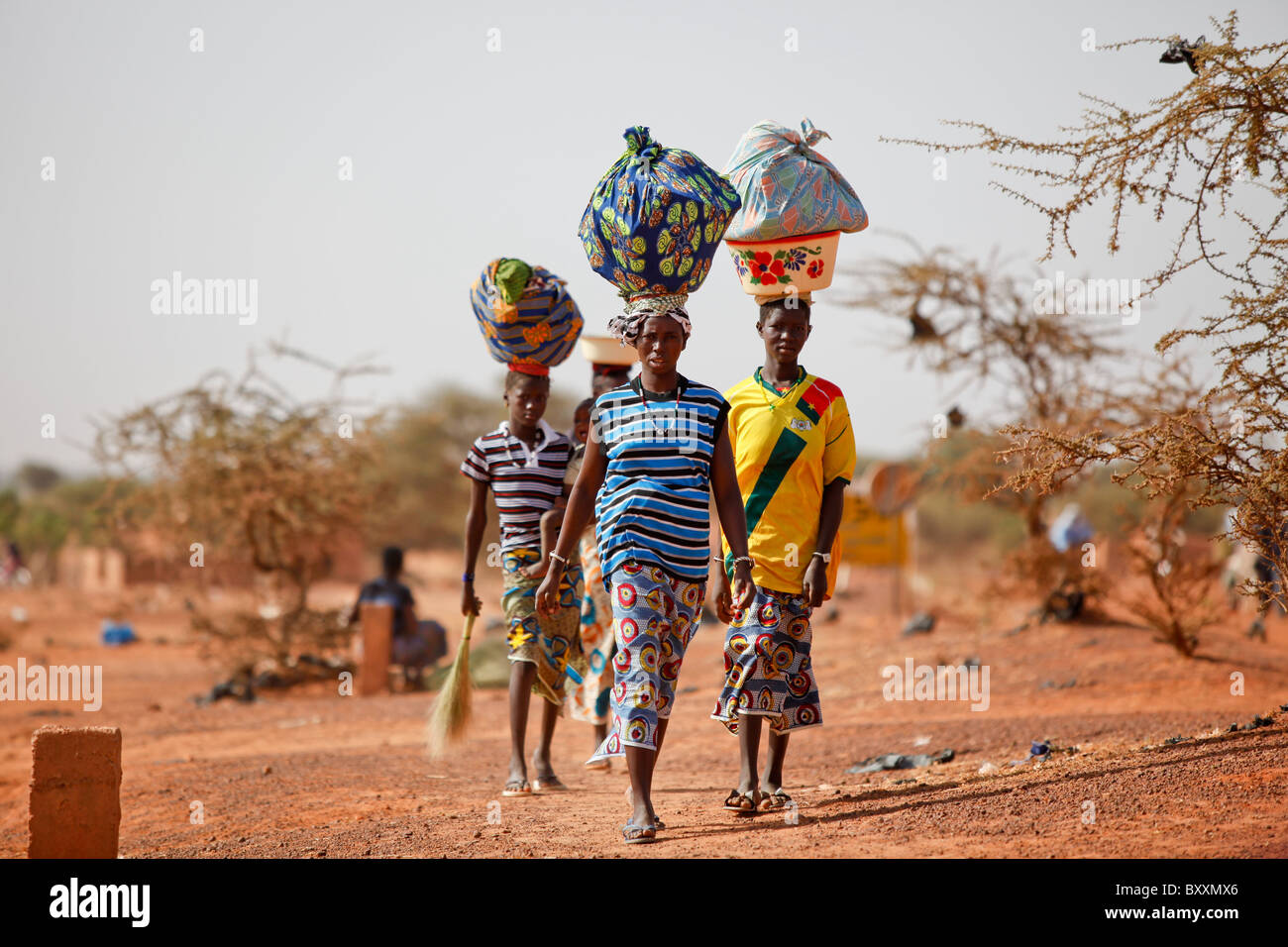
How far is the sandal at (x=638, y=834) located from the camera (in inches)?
179

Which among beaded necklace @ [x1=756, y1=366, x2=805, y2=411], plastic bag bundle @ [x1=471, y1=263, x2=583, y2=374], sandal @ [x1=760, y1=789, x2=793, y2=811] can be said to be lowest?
sandal @ [x1=760, y1=789, x2=793, y2=811]

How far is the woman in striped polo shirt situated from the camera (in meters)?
4.73

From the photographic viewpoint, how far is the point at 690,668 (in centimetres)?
1302

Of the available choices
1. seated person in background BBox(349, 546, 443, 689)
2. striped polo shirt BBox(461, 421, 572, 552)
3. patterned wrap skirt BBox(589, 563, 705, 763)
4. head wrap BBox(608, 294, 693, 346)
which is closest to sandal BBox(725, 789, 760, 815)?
patterned wrap skirt BBox(589, 563, 705, 763)

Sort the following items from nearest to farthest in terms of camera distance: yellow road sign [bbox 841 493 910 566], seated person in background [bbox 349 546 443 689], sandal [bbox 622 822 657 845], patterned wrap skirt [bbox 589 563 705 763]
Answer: sandal [bbox 622 822 657 845] < patterned wrap skirt [bbox 589 563 705 763] < seated person in background [bbox 349 546 443 689] < yellow road sign [bbox 841 493 910 566]

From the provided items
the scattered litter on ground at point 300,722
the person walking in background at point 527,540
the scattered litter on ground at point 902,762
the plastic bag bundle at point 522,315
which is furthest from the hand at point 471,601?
the scattered litter on ground at point 300,722

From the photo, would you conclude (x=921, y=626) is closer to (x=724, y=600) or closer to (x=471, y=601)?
(x=471, y=601)

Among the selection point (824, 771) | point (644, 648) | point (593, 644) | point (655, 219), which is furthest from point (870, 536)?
point (644, 648)

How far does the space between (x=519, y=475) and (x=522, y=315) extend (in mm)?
887

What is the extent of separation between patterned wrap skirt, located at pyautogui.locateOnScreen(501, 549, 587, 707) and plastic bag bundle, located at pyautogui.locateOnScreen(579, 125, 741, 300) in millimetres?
1702

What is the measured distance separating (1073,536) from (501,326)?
12479 mm

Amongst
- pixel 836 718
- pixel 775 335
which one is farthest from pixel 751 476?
pixel 836 718

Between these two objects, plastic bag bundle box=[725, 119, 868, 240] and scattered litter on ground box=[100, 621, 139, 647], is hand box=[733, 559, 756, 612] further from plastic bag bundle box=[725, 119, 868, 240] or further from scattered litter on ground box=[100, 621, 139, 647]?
scattered litter on ground box=[100, 621, 139, 647]

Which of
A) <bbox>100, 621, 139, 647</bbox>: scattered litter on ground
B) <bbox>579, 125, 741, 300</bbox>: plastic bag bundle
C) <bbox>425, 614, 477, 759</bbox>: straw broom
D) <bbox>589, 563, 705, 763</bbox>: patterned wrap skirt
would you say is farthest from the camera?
<bbox>100, 621, 139, 647</bbox>: scattered litter on ground
